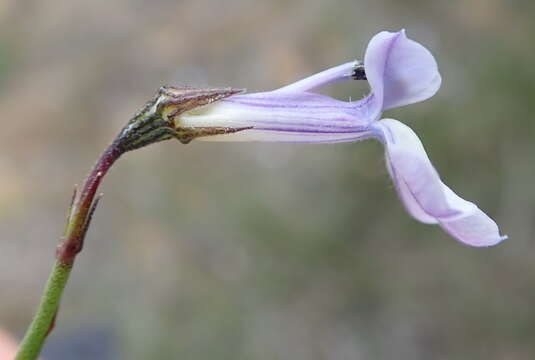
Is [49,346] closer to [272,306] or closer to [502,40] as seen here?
[272,306]

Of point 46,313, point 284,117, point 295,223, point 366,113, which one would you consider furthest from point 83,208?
point 295,223

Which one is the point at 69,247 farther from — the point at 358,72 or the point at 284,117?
the point at 358,72

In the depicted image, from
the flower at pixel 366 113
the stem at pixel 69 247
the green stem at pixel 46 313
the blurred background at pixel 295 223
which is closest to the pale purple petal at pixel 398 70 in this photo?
the flower at pixel 366 113

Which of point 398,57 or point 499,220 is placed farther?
point 499,220

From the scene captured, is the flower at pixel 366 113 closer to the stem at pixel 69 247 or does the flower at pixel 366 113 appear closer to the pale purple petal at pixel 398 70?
the pale purple petal at pixel 398 70

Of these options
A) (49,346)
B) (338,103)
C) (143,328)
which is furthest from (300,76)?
(338,103)

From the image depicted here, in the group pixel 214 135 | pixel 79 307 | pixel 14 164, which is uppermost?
pixel 14 164

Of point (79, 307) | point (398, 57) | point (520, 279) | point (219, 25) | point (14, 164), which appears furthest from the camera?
point (219, 25)

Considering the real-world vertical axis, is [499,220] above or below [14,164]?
below
